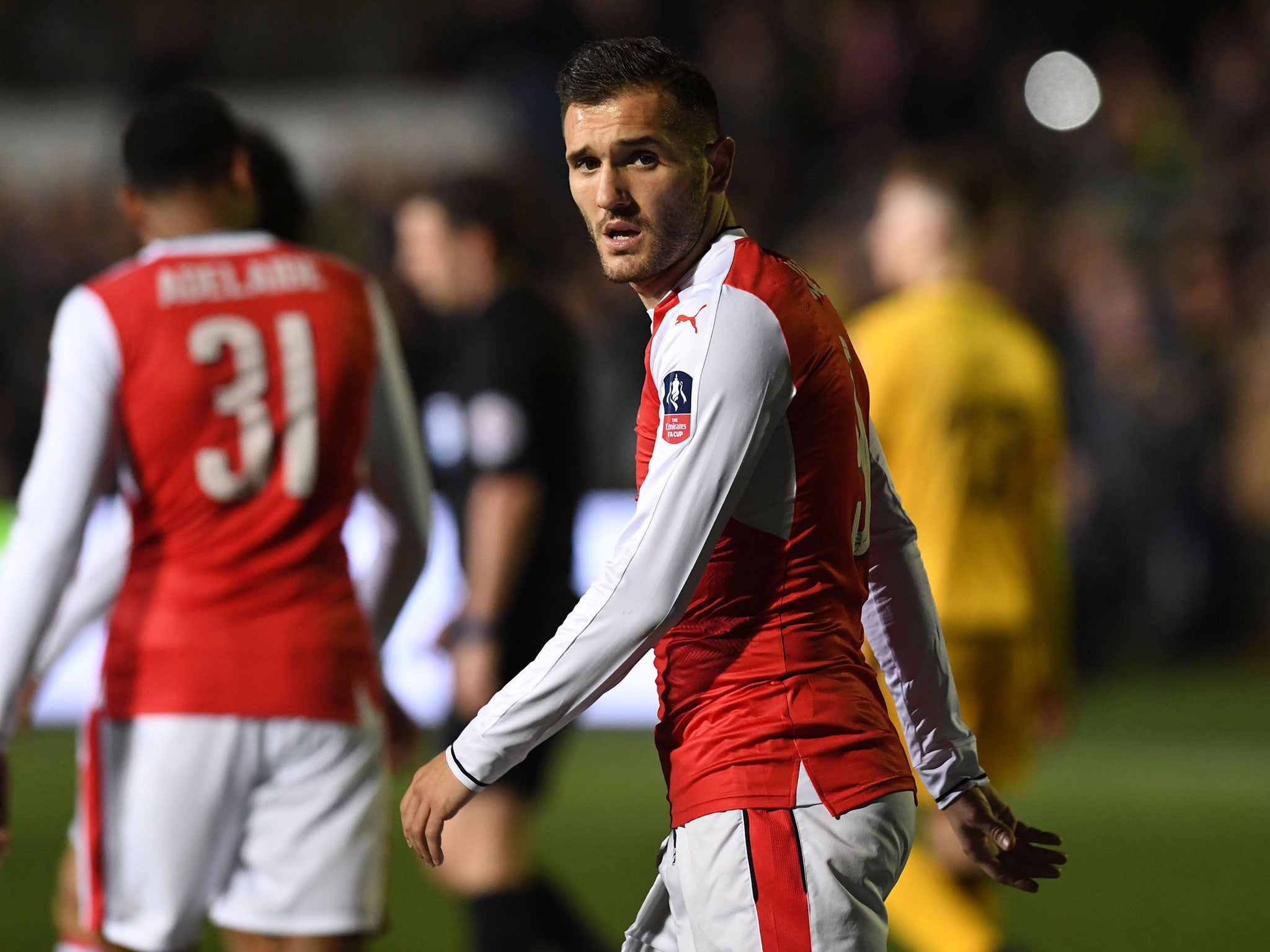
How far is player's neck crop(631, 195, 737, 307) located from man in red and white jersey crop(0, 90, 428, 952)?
3.32 feet

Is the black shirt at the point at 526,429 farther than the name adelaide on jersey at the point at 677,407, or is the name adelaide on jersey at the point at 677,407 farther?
the black shirt at the point at 526,429

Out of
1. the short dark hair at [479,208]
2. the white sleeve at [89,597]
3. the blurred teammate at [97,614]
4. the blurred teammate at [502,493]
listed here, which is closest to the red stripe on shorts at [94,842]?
the blurred teammate at [97,614]

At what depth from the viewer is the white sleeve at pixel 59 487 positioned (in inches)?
118

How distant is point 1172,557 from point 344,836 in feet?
31.4

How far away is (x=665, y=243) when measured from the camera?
2412mm

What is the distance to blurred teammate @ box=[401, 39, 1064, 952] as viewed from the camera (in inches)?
89.1

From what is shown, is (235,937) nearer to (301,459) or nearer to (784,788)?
(301,459)

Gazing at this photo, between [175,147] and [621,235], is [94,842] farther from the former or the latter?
[621,235]

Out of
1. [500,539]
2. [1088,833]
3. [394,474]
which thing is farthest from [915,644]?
[1088,833]

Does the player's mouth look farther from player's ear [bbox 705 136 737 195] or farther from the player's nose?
player's ear [bbox 705 136 737 195]

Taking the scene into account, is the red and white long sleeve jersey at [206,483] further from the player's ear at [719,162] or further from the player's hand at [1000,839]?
the player's hand at [1000,839]

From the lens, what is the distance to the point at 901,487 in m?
4.54

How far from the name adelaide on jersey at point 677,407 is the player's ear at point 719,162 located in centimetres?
34

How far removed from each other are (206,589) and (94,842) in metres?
0.51
